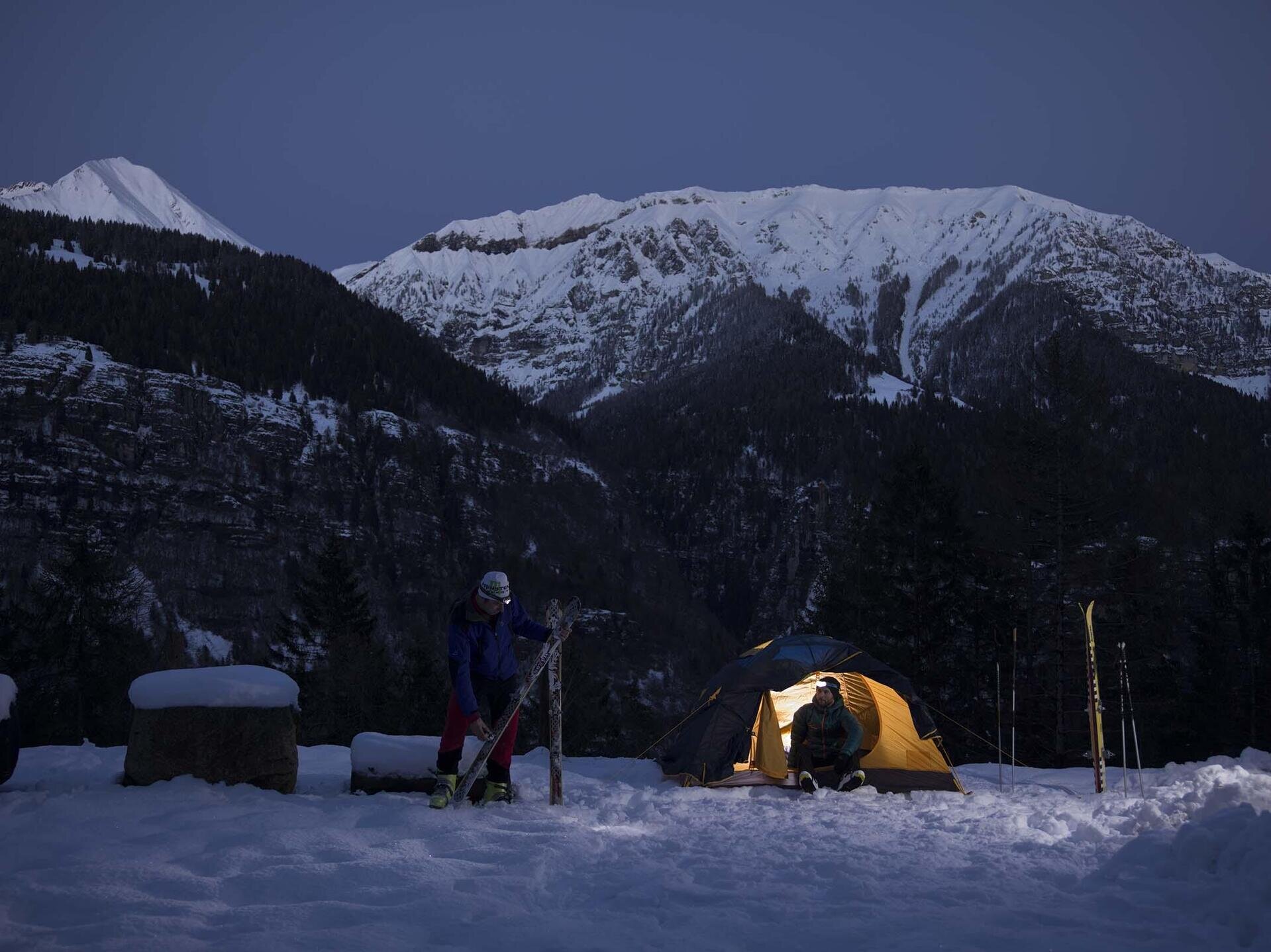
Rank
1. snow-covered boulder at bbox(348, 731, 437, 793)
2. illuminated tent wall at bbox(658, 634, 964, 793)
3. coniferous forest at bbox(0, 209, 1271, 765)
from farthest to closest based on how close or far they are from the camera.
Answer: coniferous forest at bbox(0, 209, 1271, 765) → illuminated tent wall at bbox(658, 634, 964, 793) → snow-covered boulder at bbox(348, 731, 437, 793)

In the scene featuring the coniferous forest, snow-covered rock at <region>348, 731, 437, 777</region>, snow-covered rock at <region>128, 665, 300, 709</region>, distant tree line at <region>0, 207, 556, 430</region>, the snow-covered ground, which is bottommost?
the snow-covered ground

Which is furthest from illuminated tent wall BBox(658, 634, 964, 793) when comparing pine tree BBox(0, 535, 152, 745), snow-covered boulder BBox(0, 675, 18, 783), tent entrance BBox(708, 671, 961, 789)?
pine tree BBox(0, 535, 152, 745)

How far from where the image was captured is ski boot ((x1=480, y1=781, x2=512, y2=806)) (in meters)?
8.05

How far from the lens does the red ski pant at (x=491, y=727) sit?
8.05 m

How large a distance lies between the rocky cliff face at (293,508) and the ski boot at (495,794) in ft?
264

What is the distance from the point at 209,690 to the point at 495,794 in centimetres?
258

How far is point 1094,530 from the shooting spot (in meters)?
22.5

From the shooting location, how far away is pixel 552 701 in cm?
845

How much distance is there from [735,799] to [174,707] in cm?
524

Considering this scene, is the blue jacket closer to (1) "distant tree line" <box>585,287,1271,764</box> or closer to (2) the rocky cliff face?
(1) "distant tree line" <box>585,287,1271,764</box>

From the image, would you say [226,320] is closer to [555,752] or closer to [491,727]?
[491,727]

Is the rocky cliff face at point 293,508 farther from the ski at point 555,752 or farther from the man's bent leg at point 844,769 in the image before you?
the ski at point 555,752

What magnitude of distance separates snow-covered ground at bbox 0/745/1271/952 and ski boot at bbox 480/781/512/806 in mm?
188

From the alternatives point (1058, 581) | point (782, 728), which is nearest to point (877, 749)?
point (782, 728)
